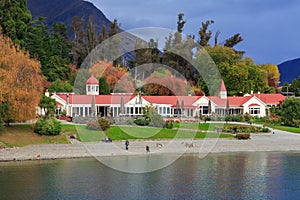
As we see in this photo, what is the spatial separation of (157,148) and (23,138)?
1243cm

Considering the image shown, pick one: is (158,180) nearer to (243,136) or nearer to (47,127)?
(47,127)

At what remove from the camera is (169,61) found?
87.8m

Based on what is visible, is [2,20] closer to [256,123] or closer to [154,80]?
[154,80]

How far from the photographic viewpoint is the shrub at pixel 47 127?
45.3 meters

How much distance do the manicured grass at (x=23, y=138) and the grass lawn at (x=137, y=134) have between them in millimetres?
2565

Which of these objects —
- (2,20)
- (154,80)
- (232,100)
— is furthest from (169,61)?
(2,20)

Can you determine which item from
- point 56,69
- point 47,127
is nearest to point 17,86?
point 47,127

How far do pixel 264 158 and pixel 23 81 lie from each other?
75.9 ft

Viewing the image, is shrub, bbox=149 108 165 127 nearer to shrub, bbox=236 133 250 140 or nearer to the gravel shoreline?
the gravel shoreline

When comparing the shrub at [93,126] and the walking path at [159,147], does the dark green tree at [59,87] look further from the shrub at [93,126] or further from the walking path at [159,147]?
the walking path at [159,147]

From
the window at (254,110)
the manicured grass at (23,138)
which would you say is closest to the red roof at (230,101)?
the window at (254,110)

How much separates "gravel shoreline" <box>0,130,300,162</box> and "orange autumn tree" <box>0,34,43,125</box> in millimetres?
3913

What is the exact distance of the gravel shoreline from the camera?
4019cm

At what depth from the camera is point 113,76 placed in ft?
260
